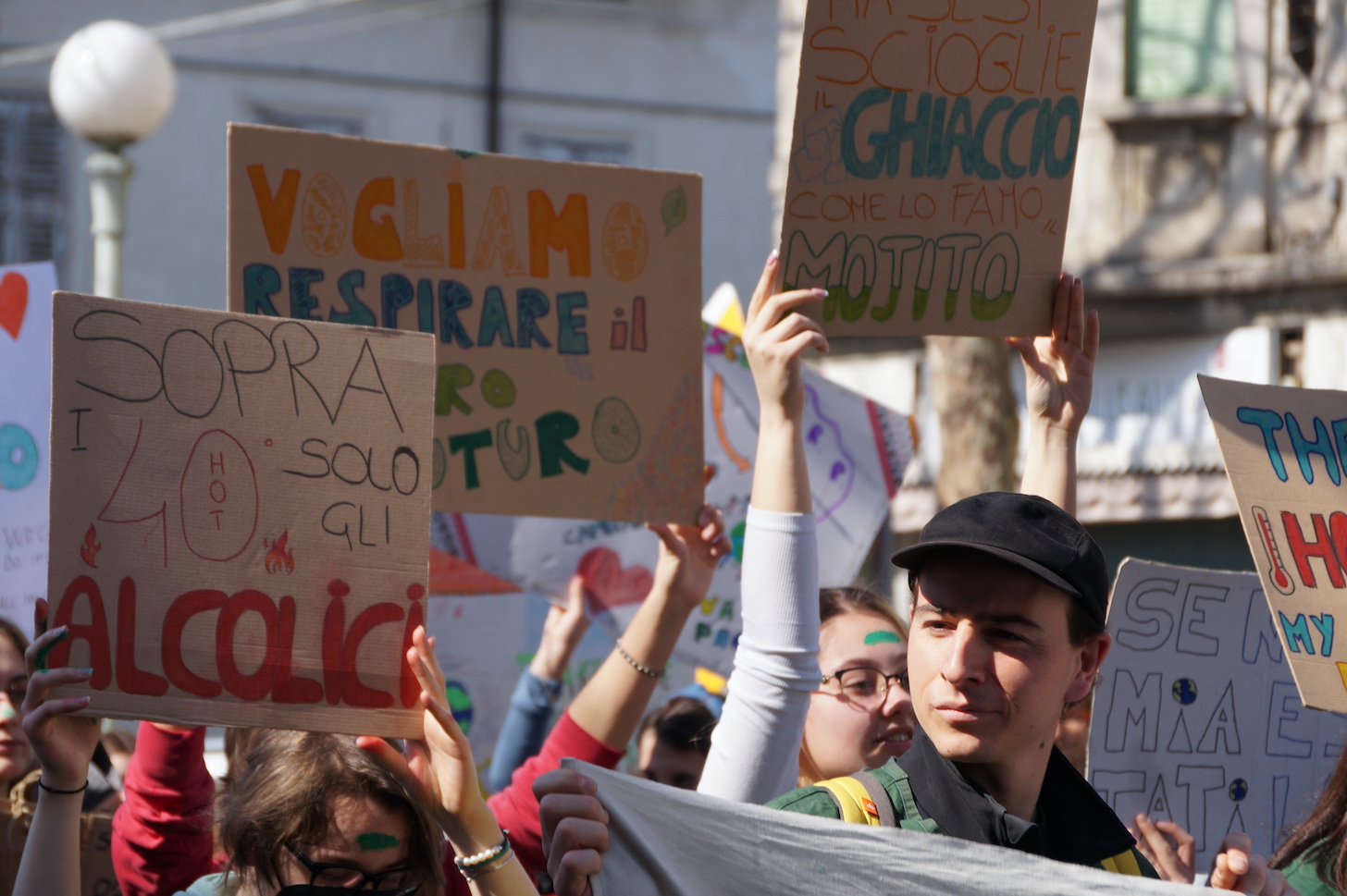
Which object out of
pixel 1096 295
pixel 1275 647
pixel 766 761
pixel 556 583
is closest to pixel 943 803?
pixel 766 761

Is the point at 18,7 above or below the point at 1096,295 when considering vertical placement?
above

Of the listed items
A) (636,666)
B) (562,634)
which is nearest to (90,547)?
(636,666)

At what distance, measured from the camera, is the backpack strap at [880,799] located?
1.97 metres

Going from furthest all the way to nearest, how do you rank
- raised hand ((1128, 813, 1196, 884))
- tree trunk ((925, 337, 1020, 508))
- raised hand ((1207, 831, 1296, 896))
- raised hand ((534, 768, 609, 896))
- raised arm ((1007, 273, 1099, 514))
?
1. tree trunk ((925, 337, 1020, 508))
2. raised arm ((1007, 273, 1099, 514))
3. raised hand ((1128, 813, 1196, 884))
4. raised hand ((1207, 831, 1296, 896))
5. raised hand ((534, 768, 609, 896))

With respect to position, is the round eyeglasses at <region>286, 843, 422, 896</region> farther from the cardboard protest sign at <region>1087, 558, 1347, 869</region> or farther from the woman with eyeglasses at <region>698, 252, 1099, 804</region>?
the cardboard protest sign at <region>1087, 558, 1347, 869</region>

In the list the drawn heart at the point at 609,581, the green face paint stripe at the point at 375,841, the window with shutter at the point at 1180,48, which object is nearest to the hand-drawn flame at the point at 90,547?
the green face paint stripe at the point at 375,841

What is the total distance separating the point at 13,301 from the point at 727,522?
1.98 metres

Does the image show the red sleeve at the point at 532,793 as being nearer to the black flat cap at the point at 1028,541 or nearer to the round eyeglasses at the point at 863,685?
the round eyeglasses at the point at 863,685

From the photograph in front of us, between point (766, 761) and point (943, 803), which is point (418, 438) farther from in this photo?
point (943, 803)

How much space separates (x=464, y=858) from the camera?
7.27 feet

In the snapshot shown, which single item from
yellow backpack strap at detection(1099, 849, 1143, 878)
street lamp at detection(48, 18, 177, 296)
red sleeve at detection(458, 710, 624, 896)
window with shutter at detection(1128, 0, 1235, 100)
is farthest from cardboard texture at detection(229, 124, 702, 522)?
window with shutter at detection(1128, 0, 1235, 100)

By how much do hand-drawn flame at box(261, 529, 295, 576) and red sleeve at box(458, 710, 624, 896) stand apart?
1.85 feet

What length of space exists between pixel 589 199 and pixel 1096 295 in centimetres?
785

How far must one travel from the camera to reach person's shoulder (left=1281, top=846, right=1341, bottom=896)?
8.67ft
